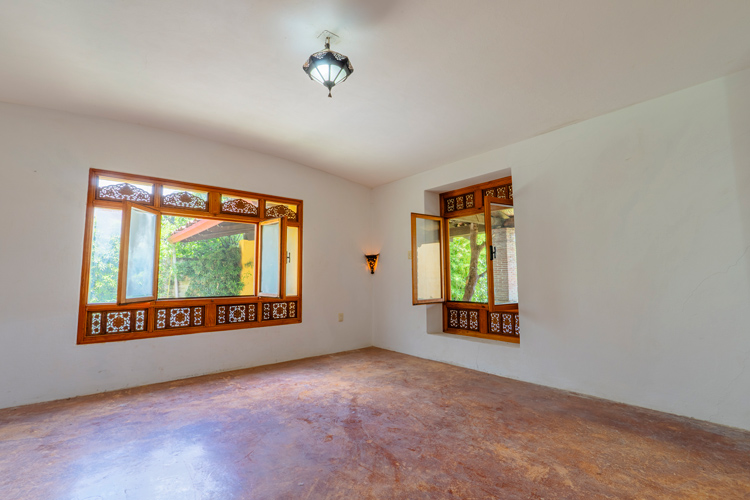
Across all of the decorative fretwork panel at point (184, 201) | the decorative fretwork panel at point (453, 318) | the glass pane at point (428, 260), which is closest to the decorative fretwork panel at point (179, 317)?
the decorative fretwork panel at point (184, 201)

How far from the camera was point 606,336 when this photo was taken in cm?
345

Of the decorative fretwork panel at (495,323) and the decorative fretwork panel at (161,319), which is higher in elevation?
the decorative fretwork panel at (161,319)

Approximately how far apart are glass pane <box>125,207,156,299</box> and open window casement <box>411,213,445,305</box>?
10.8 feet

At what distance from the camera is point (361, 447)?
2.49 m

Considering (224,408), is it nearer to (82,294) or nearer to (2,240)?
(82,294)

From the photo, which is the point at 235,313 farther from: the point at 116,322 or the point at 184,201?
the point at 184,201

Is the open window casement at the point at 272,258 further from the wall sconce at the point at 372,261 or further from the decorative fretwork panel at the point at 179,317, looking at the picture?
the wall sconce at the point at 372,261

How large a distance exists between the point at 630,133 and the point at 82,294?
5.94m

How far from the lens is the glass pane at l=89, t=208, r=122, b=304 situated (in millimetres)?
3916

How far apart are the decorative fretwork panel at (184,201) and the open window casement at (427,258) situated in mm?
2922

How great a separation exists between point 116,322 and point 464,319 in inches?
177

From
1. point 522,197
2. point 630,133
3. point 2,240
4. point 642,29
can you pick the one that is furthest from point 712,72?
point 2,240

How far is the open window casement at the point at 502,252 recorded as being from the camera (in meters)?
4.25

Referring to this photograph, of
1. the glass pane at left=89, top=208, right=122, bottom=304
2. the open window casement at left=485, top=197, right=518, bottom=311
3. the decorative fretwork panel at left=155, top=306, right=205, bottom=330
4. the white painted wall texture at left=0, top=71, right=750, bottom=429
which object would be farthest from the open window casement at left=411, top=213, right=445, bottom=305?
the glass pane at left=89, top=208, right=122, bottom=304
